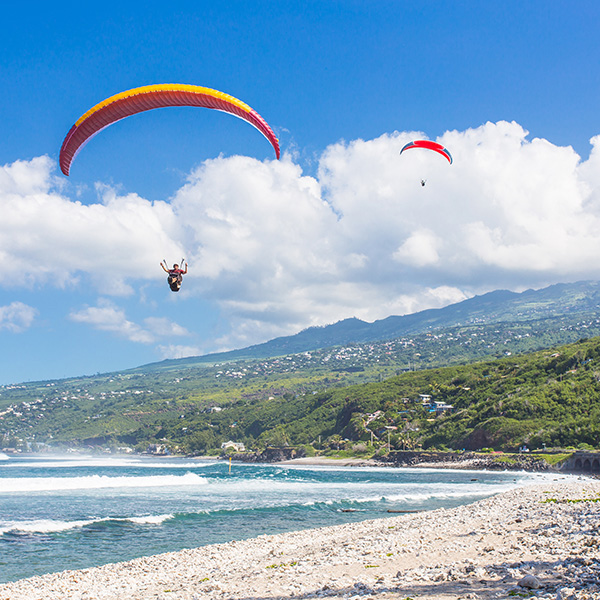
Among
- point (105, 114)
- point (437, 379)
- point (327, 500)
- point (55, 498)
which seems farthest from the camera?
point (437, 379)

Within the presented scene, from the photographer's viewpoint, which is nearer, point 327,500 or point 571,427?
point 327,500

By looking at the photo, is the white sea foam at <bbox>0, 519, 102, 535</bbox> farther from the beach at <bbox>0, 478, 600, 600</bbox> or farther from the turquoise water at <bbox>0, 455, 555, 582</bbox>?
the beach at <bbox>0, 478, 600, 600</bbox>

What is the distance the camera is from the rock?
10016 millimetres

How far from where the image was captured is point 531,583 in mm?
10086

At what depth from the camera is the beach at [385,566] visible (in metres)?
11.2

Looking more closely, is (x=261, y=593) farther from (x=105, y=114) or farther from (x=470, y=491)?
(x=470, y=491)

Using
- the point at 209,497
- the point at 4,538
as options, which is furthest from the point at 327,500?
the point at 4,538

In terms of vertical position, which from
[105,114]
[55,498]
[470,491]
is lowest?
[470,491]

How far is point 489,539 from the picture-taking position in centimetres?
1802

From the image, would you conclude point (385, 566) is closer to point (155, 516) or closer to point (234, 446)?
point (155, 516)

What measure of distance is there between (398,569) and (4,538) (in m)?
21.8

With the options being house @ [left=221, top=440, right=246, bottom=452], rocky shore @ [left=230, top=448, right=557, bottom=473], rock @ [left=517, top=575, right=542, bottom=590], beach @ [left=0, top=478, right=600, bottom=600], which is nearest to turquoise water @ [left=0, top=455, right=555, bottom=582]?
beach @ [left=0, top=478, right=600, bottom=600]

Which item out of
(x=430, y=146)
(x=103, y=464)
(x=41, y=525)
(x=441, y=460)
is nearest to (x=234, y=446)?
(x=103, y=464)

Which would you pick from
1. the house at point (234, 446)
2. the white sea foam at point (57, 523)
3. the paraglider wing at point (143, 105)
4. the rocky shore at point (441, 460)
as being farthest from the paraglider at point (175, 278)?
the house at point (234, 446)
